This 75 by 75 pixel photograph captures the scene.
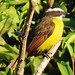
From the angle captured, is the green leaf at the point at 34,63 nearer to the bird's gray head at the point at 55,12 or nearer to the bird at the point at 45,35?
the bird at the point at 45,35

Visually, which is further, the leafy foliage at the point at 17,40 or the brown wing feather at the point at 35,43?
the brown wing feather at the point at 35,43

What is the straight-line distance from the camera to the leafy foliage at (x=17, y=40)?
2723 mm

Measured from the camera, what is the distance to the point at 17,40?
121 inches

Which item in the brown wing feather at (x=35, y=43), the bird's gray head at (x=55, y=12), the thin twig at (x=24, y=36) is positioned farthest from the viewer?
the bird's gray head at (x=55, y=12)

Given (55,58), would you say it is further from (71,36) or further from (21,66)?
(21,66)

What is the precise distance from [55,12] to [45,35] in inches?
18.9

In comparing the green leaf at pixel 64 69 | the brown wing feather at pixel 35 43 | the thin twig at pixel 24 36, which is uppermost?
the thin twig at pixel 24 36

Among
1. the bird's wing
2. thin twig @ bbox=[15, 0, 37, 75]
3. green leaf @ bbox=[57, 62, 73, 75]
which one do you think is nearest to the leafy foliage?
green leaf @ bbox=[57, 62, 73, 75]

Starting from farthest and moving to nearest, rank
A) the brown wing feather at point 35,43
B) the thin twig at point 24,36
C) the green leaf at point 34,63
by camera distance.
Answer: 1. the brown wing feather at point 35,43
2. the green leaf at point 34,63
3. the thin twig at point 24,36

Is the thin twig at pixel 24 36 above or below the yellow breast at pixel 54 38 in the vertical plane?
above

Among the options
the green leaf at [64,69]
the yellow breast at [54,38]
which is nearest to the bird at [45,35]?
the yellow breast at [54,38]

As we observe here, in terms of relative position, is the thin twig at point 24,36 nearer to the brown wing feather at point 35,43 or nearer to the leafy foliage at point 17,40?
the leafy foliage at point 17,40

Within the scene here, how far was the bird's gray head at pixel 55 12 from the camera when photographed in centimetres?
335

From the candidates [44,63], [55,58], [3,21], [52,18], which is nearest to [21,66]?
[44,63]
